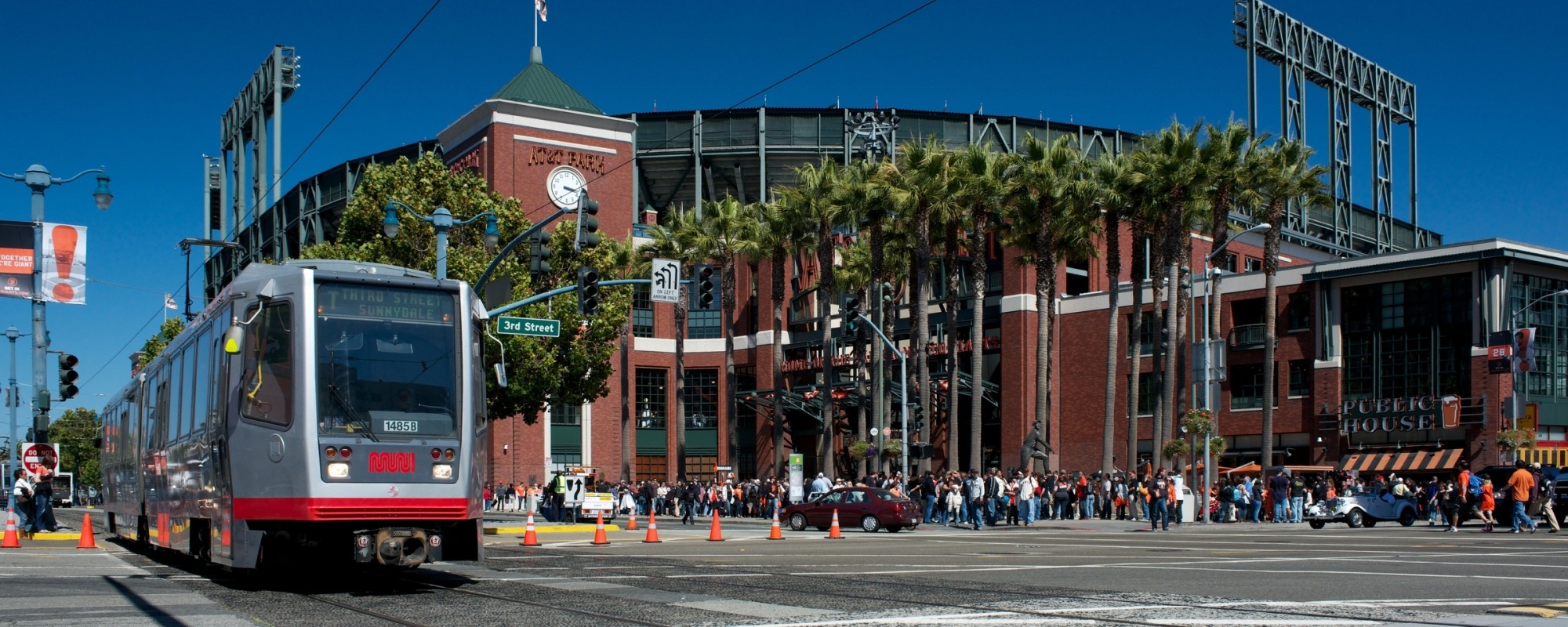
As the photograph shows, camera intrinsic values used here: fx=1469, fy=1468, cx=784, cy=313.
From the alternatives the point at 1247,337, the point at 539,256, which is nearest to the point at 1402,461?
the point at 1247,337

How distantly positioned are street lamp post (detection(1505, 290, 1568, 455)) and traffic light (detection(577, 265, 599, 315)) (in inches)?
1249

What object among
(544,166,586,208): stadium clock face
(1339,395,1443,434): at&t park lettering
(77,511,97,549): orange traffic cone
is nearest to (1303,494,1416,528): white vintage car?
(1339,395,1443,434): at&t park lettering

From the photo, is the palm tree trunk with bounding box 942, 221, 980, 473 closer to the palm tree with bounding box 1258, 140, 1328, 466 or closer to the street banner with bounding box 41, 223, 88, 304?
the palm tree with bounding box 1258, 140, 1328, 466

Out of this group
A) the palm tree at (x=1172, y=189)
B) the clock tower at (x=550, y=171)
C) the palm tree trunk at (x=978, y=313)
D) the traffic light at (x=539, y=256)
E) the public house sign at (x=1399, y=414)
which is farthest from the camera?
the clock tower at (x=550, y=171)

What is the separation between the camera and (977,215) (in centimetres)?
4700

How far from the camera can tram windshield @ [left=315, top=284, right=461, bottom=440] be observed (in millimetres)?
13961

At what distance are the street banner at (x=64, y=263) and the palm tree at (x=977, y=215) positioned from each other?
1012 inches

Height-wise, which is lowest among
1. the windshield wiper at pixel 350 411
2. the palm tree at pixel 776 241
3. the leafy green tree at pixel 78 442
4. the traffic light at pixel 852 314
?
the leafy green tree at pixel 78 442

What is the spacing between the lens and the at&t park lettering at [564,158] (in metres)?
63.4

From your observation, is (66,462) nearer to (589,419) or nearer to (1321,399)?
(589,419)

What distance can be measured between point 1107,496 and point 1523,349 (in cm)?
1426

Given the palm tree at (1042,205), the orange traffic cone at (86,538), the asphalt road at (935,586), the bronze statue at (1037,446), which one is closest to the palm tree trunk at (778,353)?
the palm tree at (1042,205)

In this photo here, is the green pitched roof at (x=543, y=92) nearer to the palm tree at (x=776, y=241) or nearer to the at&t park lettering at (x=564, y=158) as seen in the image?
the at&t park lettering at (x=564, y=158)

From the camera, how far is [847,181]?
4819cm
